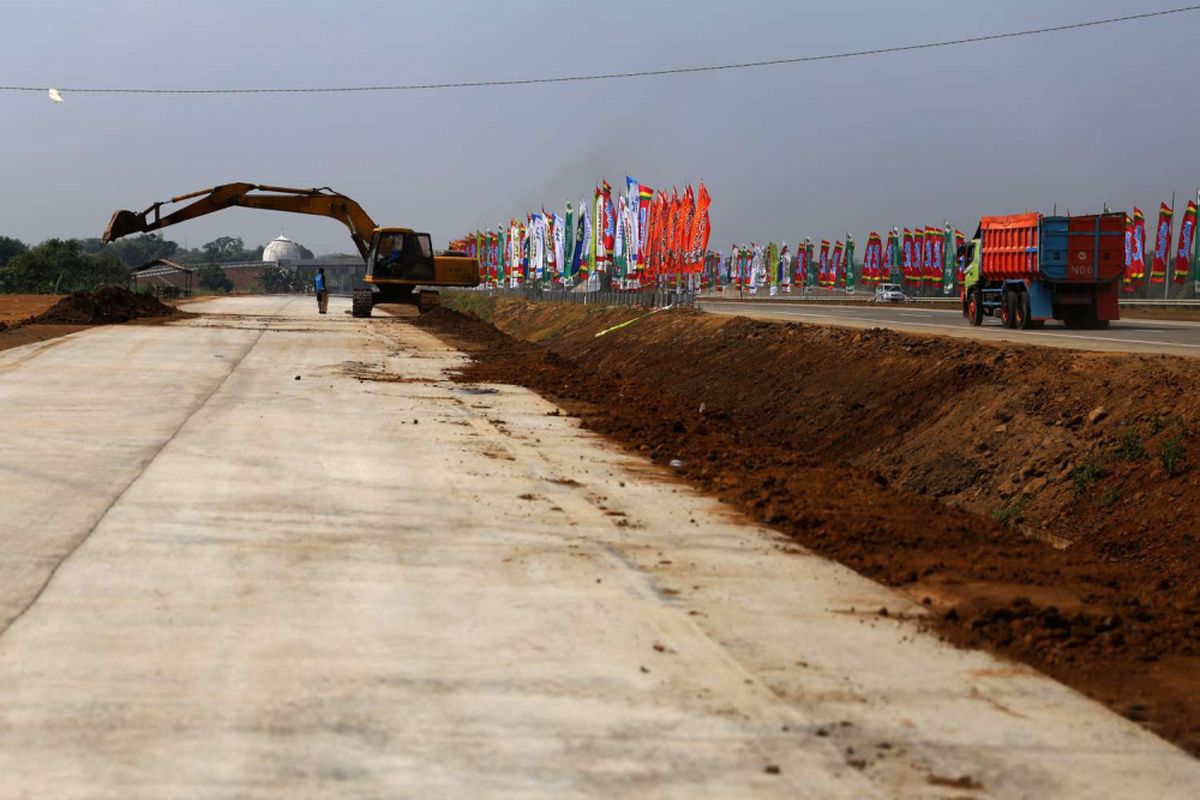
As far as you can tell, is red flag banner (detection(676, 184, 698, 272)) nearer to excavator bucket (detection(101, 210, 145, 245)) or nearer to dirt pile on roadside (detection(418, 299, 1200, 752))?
excavator bucket (detection(101, 210, 145, 245))

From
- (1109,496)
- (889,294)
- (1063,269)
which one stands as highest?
(1063,269)

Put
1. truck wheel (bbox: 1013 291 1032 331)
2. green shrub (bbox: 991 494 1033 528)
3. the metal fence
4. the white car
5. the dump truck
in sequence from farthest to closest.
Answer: the white car, the metal fence, truck wheel (bbox: 1013 291 1032 331), the dump truck, green shrub (bbox: 991 494 1033 528)

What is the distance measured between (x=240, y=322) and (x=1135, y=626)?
1768 inches

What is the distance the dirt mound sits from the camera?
1772 inches

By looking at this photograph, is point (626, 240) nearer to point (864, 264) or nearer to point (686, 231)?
point (686, 231)

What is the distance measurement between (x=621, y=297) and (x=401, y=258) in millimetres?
12903

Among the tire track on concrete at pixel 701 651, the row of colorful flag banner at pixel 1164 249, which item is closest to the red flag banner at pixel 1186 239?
the row of colorful flag banner at pixel 1164 249

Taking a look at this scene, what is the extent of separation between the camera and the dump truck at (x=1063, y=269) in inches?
1277

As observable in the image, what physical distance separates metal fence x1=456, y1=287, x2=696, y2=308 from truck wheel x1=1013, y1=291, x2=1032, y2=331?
50.7 feet

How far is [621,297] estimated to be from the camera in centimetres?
6072

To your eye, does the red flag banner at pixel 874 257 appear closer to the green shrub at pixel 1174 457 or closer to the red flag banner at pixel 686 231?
the red flag banner at pixel 686 231

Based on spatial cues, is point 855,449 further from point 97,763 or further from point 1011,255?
point 1011,255


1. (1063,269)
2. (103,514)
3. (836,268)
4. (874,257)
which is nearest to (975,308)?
(1063,269)

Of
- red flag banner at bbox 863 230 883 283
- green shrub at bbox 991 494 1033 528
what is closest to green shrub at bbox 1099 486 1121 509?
green shrub at bbox 991 494 1033 528
